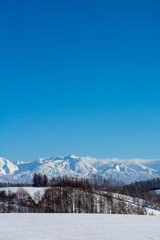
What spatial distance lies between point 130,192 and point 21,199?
7978 cm

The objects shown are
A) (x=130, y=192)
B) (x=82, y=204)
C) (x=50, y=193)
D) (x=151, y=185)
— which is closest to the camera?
(x=82, y=204)

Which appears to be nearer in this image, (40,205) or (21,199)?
(40,205)
